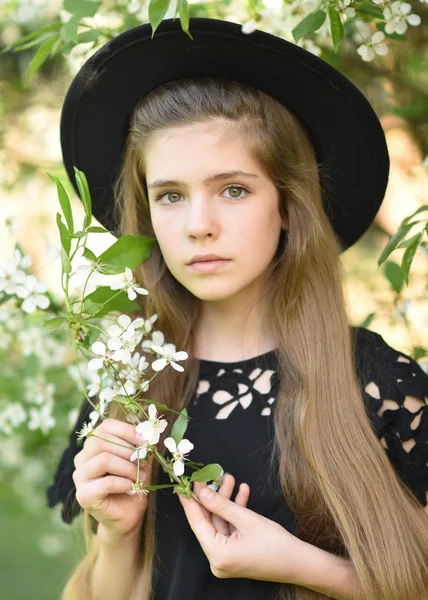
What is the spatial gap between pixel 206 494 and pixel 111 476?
8.2 inches

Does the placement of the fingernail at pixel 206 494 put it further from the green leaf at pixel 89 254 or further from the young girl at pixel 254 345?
the green leaf at pixel 89 254

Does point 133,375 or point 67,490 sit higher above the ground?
point 133,375

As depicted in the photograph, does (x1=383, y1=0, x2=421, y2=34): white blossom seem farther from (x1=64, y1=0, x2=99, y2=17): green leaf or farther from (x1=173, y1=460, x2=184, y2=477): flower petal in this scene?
(x1=173, y1=460, x2=184, y2=477): flower petal

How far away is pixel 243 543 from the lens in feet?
4.98

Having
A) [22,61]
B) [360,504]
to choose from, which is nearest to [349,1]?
[360,504]

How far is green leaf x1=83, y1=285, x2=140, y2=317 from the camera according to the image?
56.9 inches

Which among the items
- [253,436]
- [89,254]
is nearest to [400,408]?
[253,436]

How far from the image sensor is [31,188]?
309cm

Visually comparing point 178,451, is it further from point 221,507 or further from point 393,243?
point 393,243

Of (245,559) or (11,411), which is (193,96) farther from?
(11,411)

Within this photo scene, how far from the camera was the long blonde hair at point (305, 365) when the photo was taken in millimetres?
1556

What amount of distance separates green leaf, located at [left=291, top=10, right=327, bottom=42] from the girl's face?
266 mm

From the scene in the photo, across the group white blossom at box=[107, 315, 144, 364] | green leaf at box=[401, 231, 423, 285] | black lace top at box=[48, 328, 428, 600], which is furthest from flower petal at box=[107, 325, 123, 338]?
green leaf at box=[401, 231, 423, 285]

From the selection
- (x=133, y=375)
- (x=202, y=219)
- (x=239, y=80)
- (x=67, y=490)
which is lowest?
(x=67, y=490)
